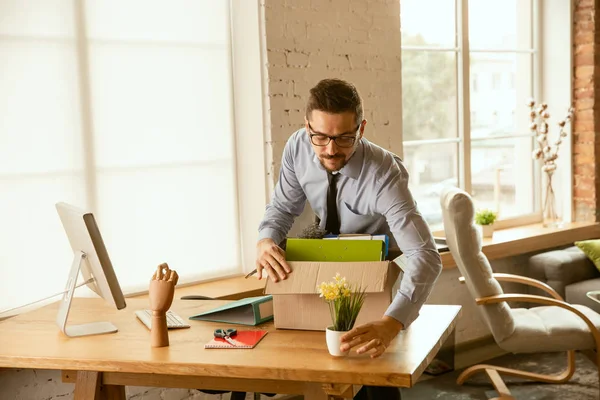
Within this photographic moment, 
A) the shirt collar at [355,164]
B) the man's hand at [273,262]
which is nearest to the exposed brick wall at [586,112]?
the shirt collar at [355,164]

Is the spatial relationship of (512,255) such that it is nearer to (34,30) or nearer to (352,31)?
(352,31)

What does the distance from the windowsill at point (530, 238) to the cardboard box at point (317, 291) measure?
2.35 metres

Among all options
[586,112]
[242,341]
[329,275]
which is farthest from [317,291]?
[586,112]

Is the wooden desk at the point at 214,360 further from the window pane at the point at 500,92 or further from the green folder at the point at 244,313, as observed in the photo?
the window pane at the point at 500,92

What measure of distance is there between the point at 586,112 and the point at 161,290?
429cm

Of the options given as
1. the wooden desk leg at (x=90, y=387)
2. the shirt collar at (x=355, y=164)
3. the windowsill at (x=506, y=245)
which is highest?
the shirt collar at (x=355, y=164)

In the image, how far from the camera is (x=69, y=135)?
3.76 m

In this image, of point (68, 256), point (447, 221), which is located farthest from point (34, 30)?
point (447, 221)

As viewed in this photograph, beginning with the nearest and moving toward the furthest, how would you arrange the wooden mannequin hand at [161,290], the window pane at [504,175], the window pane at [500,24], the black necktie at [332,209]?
the wooden mannequin hand at [161,290] < the black necktie at [332,209] < the window pane at [500,24] < the window pane at [504,175]

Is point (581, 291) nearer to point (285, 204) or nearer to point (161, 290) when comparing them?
point (285, 204)

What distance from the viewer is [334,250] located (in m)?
2.63

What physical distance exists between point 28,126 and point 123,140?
49cm

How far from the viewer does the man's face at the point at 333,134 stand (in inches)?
105

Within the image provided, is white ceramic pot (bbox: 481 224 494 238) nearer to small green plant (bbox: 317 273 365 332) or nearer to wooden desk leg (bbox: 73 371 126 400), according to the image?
small green plant (bbox: 317 273 365 332)
